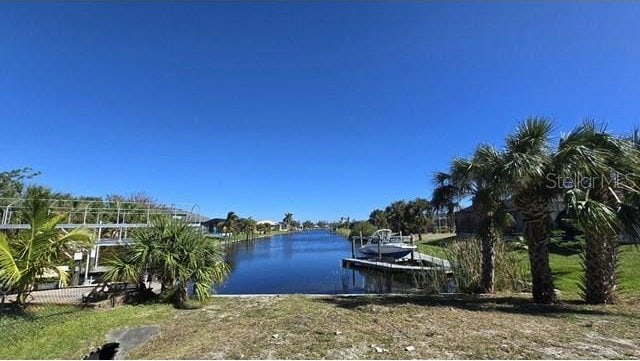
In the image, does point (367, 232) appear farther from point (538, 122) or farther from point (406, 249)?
point (538, 122)

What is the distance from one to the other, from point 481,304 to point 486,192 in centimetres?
293

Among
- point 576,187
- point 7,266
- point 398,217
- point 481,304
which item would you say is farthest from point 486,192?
point 398,217

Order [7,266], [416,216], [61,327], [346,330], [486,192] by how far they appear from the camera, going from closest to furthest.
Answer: [346,330]
[61,327]
[7,266]
[486,192]
[416,216]

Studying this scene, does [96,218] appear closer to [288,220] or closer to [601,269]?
[601,269]

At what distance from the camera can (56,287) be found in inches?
449

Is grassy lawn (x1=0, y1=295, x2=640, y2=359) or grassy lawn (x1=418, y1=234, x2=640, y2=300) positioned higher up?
grassy lawn (x1=418, y1=234, x2=640, y2=300)

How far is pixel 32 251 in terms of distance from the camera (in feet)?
26.7

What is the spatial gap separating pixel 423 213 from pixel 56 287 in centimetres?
4625

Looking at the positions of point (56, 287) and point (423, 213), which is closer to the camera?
point (56, 287)

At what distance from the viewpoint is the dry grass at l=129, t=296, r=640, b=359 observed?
559 cm

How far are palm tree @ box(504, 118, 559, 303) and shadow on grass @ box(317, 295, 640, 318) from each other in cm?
64

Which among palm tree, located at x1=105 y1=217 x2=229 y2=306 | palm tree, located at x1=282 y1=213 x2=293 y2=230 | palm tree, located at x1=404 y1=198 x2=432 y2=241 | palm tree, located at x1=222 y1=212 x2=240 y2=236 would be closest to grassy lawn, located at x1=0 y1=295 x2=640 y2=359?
palm tree, located at x1=105 y1=217 x2=229 y2=306

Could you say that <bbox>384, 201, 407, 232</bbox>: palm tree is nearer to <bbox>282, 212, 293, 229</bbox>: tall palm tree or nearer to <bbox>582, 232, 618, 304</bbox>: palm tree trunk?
<bbox>582, 232, 618, 304</bbox>: palm tree trunk

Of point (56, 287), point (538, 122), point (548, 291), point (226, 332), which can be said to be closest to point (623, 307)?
point (548, 291)
